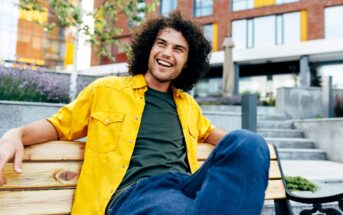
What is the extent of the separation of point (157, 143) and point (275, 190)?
99 centimetres

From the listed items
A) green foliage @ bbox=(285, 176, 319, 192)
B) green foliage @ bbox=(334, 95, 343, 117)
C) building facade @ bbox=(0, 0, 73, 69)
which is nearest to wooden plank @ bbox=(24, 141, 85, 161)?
green foliage @ bbox=(285, 176, 319, 192)

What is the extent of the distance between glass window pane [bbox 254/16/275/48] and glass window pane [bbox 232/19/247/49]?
2.86 feet

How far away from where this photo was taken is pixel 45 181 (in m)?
2.16

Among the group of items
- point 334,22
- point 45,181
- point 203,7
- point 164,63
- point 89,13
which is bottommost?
point 45,181

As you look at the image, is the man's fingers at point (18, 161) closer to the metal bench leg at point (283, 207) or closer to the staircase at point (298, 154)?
the metal bench leg at point (283, 207)

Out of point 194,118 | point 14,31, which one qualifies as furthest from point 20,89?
point 14,31

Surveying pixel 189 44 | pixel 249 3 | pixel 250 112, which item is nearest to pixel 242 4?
pixel 249 3

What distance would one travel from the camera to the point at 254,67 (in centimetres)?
2806

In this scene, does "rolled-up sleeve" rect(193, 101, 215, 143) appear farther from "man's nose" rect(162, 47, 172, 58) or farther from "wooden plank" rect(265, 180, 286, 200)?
"wooden plank" rect(265, 180, 286, 200)

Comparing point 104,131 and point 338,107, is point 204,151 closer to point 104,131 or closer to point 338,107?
point 104,131

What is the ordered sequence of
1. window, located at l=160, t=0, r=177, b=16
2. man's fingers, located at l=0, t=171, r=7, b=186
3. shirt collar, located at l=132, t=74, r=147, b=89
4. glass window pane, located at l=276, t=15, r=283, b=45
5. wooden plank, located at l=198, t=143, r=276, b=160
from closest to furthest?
1. man's fingers, located at l=0, t=171, r=7, b=186
2. shirt collar, located at l=132, t=74, r=147, b=89
3. wooden plank, located at l=198, t=143, r=276, b=160
4. glass window pane, located at l=276, t=15, r=283, b=45
5. window, located at l=160, t=0, r=177, b=16

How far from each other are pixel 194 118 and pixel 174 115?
0.75ft

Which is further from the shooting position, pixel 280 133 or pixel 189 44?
pixel 280 133

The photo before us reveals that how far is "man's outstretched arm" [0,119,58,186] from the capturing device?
183cm
